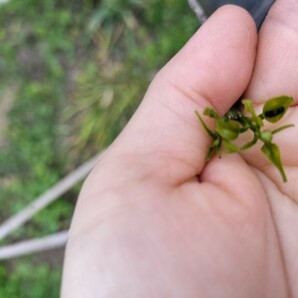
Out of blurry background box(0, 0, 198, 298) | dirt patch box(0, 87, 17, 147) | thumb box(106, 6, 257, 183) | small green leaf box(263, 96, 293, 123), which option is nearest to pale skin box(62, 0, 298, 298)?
thumb box(106, 6, 257, 183)

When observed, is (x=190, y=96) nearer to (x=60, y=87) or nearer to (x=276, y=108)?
(x=276, y=108)

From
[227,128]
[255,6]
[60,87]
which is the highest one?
[227,128]

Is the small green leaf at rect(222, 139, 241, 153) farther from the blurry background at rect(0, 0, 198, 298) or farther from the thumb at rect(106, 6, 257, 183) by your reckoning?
the blurry background at rect(0, 0, 198, 298)

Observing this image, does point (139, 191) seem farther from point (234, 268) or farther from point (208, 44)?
point (208, 44)

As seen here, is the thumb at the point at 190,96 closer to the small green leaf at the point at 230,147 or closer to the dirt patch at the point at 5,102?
the small green leaf at the point at 230,147

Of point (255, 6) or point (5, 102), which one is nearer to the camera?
point (255, 6)

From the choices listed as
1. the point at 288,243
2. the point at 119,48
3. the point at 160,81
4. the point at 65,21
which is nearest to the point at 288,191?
the point at 288,243

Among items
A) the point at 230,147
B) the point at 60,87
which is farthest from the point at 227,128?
the point at 60,87

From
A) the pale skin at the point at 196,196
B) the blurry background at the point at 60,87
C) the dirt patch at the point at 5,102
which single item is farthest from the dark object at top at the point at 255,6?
the dirt patch at the point at 5,102
